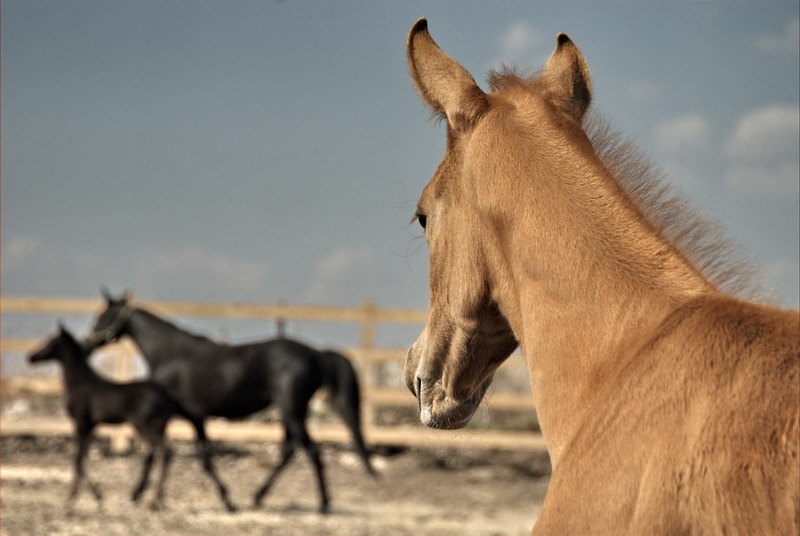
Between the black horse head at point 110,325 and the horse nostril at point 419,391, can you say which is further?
the black horse head at point 110,325

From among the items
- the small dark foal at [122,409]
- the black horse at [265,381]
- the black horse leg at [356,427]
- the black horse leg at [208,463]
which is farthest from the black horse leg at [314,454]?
the small dark foal at [122,409]

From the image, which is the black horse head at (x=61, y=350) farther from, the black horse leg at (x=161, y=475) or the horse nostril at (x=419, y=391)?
the horse nostril at (x=419, y=391)

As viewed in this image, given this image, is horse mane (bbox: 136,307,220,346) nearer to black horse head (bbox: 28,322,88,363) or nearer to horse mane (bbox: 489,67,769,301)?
black horse head (bbox: 28,322,88,363)

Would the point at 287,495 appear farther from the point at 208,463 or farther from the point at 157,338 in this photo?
the point at 157,338

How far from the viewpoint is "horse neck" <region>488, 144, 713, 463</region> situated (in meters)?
1.72

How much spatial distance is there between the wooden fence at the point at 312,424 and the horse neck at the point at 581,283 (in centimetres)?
1034

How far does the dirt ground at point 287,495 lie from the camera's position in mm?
7977

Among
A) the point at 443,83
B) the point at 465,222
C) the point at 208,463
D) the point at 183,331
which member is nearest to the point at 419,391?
the point at 465,222

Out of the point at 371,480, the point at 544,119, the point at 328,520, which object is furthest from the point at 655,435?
the point at 371,480

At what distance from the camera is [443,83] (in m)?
2.03

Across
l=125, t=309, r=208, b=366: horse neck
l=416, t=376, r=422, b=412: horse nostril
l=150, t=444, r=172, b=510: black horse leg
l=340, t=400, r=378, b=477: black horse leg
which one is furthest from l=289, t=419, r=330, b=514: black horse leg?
l=416, t=376, r=422, b=412: horse nostril

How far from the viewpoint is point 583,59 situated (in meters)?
2.19

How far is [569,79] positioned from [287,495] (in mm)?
9024

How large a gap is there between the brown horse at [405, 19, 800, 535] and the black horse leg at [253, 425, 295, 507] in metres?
7.63
